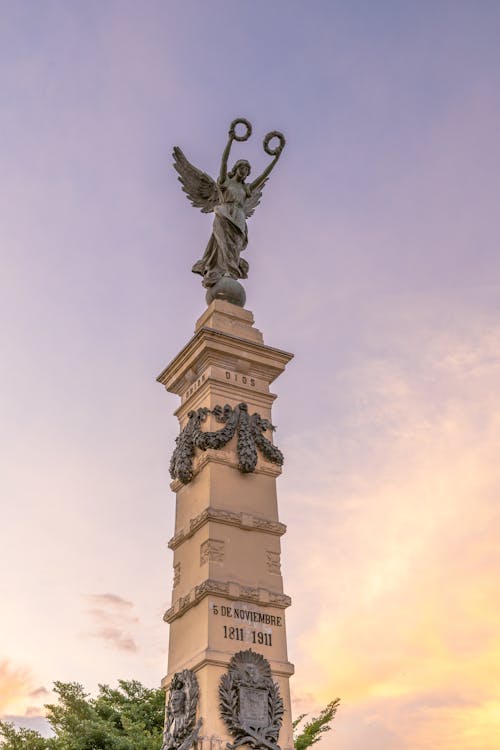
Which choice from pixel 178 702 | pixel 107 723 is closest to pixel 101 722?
pixel 107 723

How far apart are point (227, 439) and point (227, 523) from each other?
1.41 metres

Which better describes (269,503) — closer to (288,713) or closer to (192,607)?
(192,607)

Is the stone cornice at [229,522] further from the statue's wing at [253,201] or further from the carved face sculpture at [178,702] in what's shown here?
the statue's wing at [253,201]

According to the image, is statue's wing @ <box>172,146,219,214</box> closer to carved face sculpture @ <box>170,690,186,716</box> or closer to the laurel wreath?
the laurel wreath

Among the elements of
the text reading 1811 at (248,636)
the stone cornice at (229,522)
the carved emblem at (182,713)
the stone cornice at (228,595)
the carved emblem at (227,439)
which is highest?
the carved emblem at (227,439)

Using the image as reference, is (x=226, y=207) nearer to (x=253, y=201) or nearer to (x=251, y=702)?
(x=253, y=201)

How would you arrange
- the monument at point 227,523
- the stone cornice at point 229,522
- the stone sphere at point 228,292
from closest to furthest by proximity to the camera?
the monument at point 227,523
the stone cornice at point 229,522
the stone sphere at point 228,292

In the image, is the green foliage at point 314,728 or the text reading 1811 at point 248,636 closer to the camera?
the text reading 1811 at point 248,636

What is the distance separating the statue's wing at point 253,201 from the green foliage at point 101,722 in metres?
14.9

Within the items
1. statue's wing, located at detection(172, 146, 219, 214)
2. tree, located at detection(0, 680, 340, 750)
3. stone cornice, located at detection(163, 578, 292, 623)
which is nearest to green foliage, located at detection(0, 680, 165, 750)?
tree, located at detection(0, 680, 340, 750)

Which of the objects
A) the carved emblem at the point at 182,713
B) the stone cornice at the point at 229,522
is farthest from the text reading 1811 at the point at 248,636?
the stone cornice at the point at 229,522

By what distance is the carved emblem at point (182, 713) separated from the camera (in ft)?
38.4

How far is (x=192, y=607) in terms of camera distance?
1294 cm

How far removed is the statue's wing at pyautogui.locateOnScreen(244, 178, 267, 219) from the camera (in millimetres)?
17234
